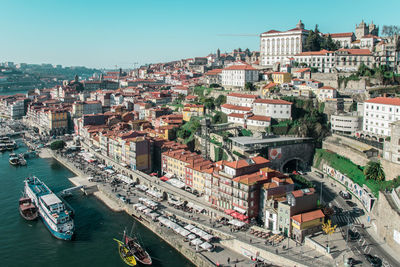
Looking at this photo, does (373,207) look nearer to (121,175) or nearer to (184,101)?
(121,175)

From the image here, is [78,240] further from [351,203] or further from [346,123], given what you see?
[346,123]

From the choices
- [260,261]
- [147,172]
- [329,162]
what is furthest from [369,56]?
[260,261]

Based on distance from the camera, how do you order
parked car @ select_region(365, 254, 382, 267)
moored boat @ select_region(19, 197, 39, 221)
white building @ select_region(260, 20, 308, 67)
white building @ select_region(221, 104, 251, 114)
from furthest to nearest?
white building @ select_region(260, 20, 308, 67) < white building @ select_region(221, 104, 251, 114) < moored boat @ select_region(19, 197, 39, 221) < parked car @ select_region(365, 254, 382, 267)

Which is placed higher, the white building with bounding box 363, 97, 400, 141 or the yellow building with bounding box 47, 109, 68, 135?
the white building with bounding box 363, 97, 400, 141

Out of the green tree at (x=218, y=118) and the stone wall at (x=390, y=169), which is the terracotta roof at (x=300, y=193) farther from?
the green tree at (x=218, y=118)

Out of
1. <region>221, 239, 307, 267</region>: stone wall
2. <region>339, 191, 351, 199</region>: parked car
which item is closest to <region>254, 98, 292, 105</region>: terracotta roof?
<region>339, 191, 351, 199</region>: parked car

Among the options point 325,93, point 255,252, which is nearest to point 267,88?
point 325,93

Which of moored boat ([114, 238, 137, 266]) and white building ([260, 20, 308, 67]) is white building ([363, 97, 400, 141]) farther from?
moored boat ([114, 238, 137, 266])

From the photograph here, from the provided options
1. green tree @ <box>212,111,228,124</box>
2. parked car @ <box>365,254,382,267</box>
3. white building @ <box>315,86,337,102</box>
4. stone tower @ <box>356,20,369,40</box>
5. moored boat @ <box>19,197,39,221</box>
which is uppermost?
stone tower @ <box>356,20,369,40</box>
